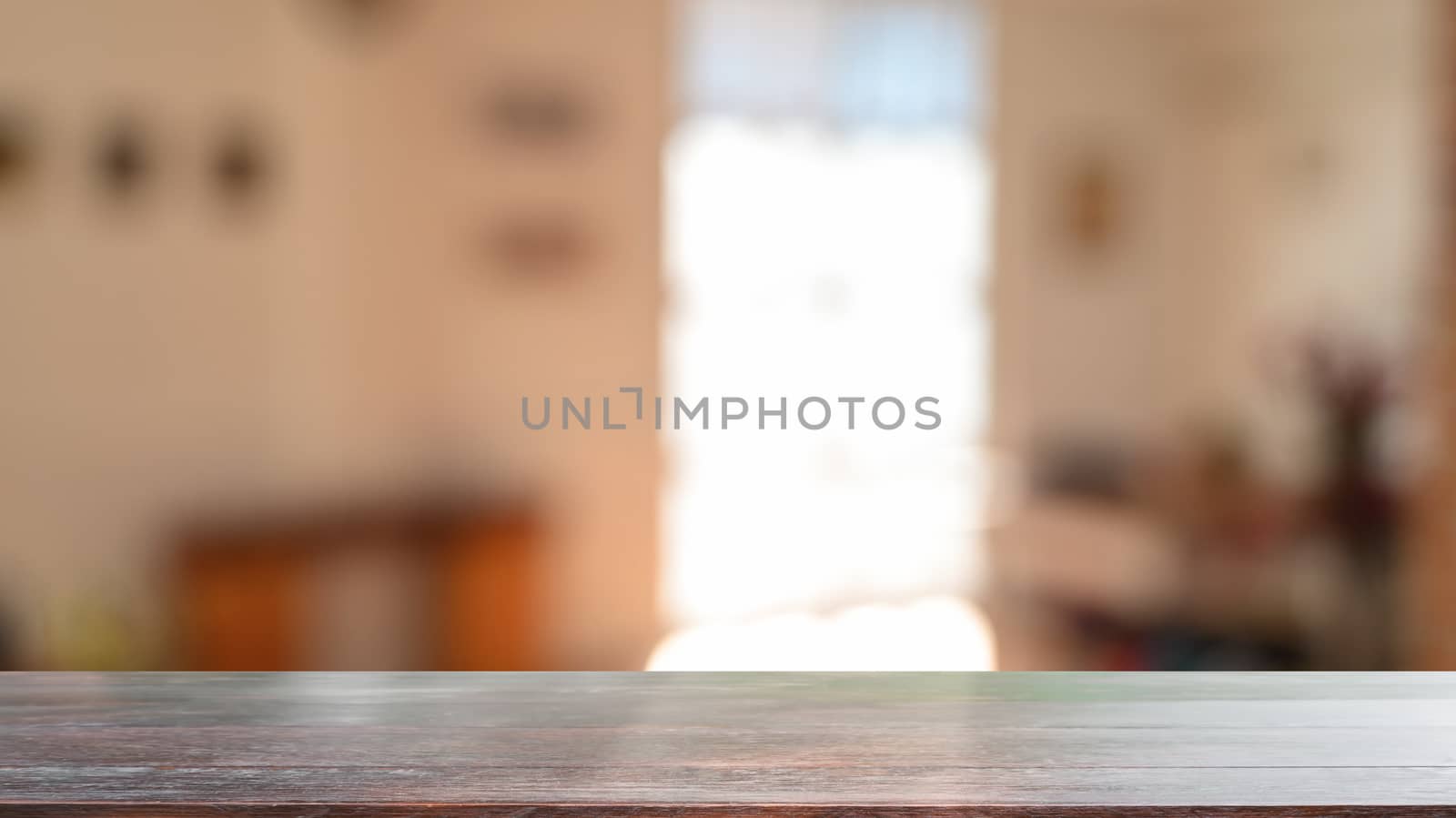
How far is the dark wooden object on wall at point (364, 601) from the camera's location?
106 inches

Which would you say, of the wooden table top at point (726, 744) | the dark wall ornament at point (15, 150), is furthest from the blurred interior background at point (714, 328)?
the wooden table top at point (726, 744)

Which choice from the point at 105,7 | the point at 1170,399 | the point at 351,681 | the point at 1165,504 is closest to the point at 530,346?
the point at 105,7

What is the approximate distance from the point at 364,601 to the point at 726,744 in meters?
3.06

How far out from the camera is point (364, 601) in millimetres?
3199

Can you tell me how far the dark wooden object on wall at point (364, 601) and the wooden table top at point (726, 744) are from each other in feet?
8.12

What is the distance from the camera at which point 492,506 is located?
11.0 ft

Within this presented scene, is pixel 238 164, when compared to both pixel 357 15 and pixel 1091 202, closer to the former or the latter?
pixel 357 15

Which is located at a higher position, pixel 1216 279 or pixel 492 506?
pixel 1216 279

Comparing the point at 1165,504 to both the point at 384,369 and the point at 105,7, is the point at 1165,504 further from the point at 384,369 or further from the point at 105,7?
the point at 105,7

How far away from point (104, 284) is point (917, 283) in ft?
7.68

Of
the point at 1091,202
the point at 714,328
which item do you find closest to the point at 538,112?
the point at 714,328

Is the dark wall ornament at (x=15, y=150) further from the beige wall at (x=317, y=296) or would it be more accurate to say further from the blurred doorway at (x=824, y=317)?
the blurred doorway at (x=824, y=317)

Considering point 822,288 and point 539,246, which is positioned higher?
point 539,246

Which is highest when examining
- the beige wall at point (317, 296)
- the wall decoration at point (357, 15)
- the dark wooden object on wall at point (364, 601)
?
the wall decoration at point (357, 15)
